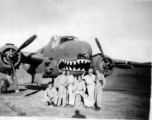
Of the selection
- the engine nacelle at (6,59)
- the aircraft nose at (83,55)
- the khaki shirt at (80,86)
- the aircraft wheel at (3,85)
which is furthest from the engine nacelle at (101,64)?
the aircraft wheel at (3,85)

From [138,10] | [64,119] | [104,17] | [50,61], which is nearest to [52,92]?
[64,119]

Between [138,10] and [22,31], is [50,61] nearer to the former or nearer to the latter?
[22,31]

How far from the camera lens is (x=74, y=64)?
6.25 m

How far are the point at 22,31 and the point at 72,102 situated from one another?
3.24m

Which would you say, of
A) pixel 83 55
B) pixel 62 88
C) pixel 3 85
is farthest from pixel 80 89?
pixel 3 85

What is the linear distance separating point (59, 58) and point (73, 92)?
1.74 m

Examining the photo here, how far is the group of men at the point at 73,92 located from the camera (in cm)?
536

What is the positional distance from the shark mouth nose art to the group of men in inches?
31.8

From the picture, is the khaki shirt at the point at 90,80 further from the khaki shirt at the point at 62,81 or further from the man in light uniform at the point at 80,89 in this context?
the khaki shirt at the point at 62,81

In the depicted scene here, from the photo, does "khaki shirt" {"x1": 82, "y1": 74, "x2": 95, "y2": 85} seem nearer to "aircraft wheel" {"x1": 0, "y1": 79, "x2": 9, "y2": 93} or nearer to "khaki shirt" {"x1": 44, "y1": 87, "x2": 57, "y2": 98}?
"khaki shirt" {"x1": 44, "y1": 87, "x2": 57, "y2": 98}

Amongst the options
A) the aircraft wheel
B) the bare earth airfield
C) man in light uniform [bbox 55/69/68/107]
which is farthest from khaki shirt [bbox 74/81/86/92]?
the aircraft wheel

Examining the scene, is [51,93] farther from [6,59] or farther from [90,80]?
[6,59]

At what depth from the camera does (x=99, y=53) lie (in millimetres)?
6871

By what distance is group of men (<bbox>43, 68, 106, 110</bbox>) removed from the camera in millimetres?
5359
